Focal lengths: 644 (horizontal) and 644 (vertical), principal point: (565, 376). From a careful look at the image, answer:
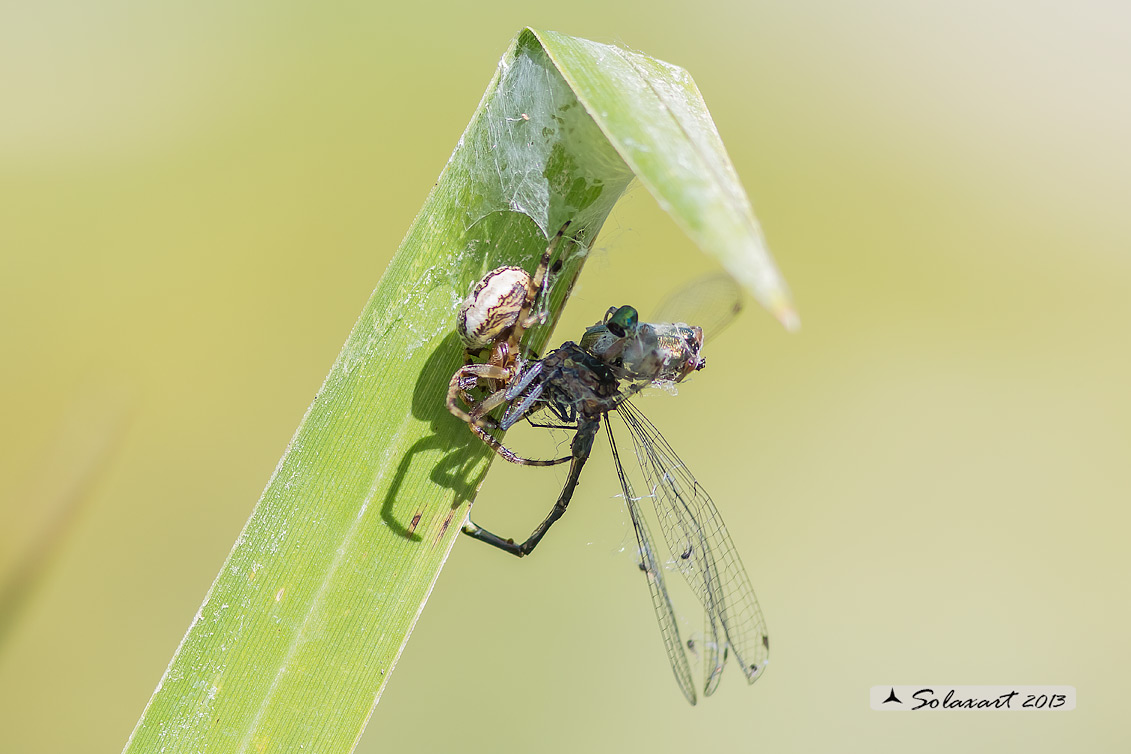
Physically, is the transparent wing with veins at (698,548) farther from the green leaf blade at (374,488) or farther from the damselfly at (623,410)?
the green leaf blade at (374,488)

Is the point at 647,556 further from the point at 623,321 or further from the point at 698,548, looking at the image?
the point at 623,321

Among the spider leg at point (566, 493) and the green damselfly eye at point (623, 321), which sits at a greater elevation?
the green damselfly eye at point (623, 321)

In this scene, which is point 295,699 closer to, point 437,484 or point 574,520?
point 437,484

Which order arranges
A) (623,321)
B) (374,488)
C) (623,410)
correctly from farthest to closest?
(623,410) < (623,321) < (374,488)

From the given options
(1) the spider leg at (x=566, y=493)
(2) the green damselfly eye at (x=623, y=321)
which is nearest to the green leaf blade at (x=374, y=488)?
(2) the green damselfly eye at (x=623, y=321)

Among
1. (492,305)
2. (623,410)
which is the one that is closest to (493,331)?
(492,305)

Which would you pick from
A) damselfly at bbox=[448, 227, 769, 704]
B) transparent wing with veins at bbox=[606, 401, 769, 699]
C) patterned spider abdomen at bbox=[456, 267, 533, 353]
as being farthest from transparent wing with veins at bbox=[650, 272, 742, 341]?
patterned spider abdomen at bbox=[456, 267, 533, 353]

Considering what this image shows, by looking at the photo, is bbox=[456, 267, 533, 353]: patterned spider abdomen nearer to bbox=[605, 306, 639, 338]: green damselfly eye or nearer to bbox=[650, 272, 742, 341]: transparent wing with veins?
bbox=[605, 306, 639, 338]: green damselfly eye
